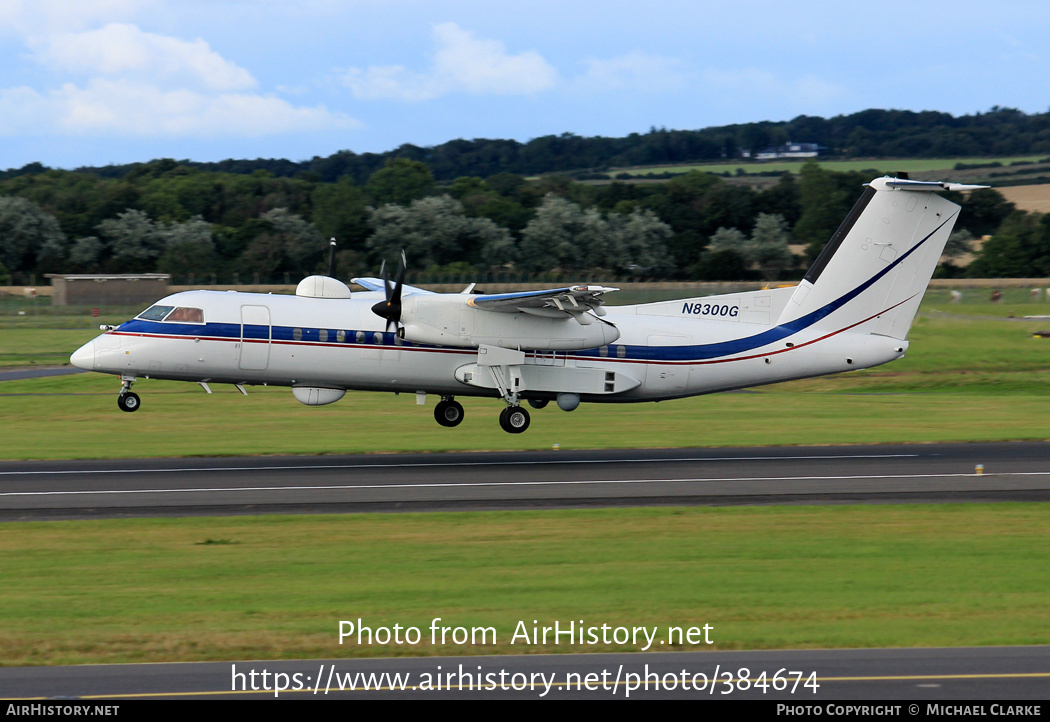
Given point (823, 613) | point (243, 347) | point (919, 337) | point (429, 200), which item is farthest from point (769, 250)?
point (823, 613)

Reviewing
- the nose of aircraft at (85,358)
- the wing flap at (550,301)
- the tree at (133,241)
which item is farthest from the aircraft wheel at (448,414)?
the tree at (133,241)

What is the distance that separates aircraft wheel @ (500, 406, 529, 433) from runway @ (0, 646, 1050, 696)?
16.4 m

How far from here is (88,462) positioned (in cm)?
2333

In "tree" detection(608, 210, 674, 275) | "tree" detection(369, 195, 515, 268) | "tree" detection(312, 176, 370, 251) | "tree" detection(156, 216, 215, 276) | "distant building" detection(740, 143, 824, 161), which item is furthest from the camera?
"distant building" detection(740, 143, 824, 161)

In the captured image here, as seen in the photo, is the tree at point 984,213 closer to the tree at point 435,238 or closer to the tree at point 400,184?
the tree at point 435,238

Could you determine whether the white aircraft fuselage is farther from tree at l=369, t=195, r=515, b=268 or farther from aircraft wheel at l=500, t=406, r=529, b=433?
tree at l=369, t=195, r=515, b=268

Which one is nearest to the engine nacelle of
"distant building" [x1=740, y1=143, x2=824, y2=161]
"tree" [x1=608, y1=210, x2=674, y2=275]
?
"tree" [x1=608, y1=210, x2=674, y2=275]

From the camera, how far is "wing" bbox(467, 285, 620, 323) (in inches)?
942

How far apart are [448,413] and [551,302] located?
5308mm

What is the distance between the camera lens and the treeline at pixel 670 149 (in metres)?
171

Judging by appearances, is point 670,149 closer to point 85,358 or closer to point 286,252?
point 286,252

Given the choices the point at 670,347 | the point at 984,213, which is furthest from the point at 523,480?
the point at 984,213

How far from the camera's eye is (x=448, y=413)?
28.4 meters
